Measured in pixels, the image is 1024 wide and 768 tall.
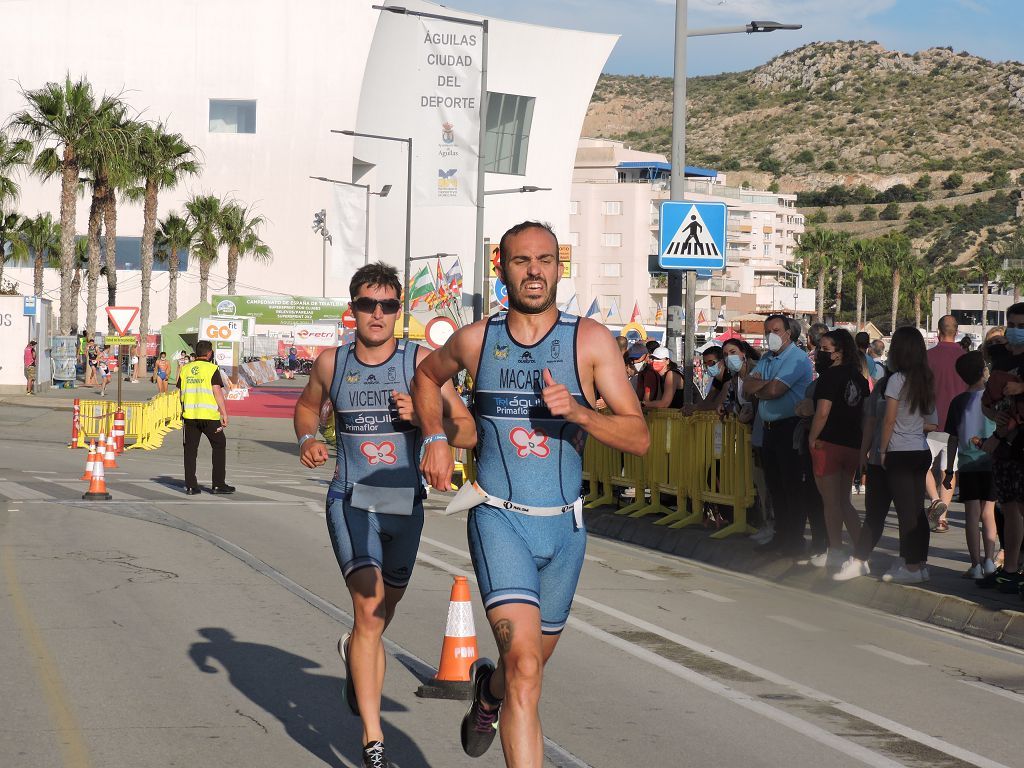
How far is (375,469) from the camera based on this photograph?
20.2ft

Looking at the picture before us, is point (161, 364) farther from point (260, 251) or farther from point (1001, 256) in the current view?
point (1001, 256)

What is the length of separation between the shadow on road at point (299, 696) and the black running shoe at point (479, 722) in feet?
1.94

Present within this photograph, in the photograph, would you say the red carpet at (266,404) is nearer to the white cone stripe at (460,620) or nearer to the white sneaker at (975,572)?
the white sneaker at (975,572)

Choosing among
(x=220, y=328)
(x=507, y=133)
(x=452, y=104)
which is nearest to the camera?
(x=452, y=104)

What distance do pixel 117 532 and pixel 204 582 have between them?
359 cm

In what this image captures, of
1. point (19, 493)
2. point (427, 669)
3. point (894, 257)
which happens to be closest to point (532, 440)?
point (427, 669)

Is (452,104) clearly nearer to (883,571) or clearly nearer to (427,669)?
(883,571)

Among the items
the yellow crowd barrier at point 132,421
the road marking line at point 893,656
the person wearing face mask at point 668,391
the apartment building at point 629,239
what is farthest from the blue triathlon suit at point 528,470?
the apartment building at point 629,239

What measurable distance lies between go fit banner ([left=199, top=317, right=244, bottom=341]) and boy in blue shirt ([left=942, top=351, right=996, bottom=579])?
3412 centimetres

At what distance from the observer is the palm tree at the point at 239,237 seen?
87375 mm

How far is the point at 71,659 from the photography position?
799cm

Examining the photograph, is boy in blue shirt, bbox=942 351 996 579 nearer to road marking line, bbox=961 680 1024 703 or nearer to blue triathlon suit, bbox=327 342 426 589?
road marking line, bbox=961 680 1024 703

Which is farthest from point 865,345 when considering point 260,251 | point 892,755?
point 260,251

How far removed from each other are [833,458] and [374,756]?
688 centimetres
